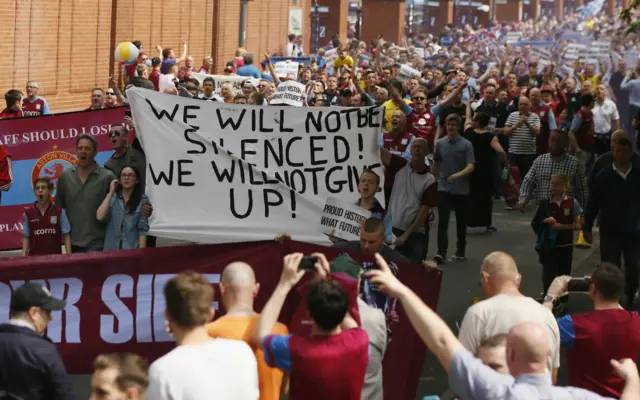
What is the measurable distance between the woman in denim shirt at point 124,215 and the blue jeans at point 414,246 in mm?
2549

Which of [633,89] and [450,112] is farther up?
[633,89]

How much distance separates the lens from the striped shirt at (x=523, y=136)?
17922 mm

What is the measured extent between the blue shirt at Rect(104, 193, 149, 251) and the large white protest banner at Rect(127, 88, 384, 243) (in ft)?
1.47

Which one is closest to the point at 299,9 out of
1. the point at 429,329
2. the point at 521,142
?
the point at 521,142

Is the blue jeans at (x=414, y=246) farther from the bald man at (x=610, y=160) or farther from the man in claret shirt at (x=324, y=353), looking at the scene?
the man in claret shirt at (x=324, y=353)

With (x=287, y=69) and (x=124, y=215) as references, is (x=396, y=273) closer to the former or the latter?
(x=124, y=215)

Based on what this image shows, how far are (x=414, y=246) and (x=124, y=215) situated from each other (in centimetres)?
287

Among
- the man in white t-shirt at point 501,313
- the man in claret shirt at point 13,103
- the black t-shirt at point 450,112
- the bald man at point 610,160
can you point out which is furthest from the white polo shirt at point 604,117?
the man in white t-shirt at point 501,313

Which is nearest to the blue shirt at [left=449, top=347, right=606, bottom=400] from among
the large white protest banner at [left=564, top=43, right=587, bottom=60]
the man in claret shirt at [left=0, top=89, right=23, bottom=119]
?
the man in claret shirt at [left=0, top=89, right=23, bottom=119]

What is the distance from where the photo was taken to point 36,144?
40.0 ft

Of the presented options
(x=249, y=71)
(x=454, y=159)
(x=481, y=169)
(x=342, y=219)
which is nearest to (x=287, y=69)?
(x=249, y=71)

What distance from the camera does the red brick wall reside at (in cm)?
2209

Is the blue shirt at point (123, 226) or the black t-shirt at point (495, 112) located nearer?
the blue shirt at point (123, 226)

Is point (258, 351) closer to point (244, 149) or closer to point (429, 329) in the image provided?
point (429, 329)
